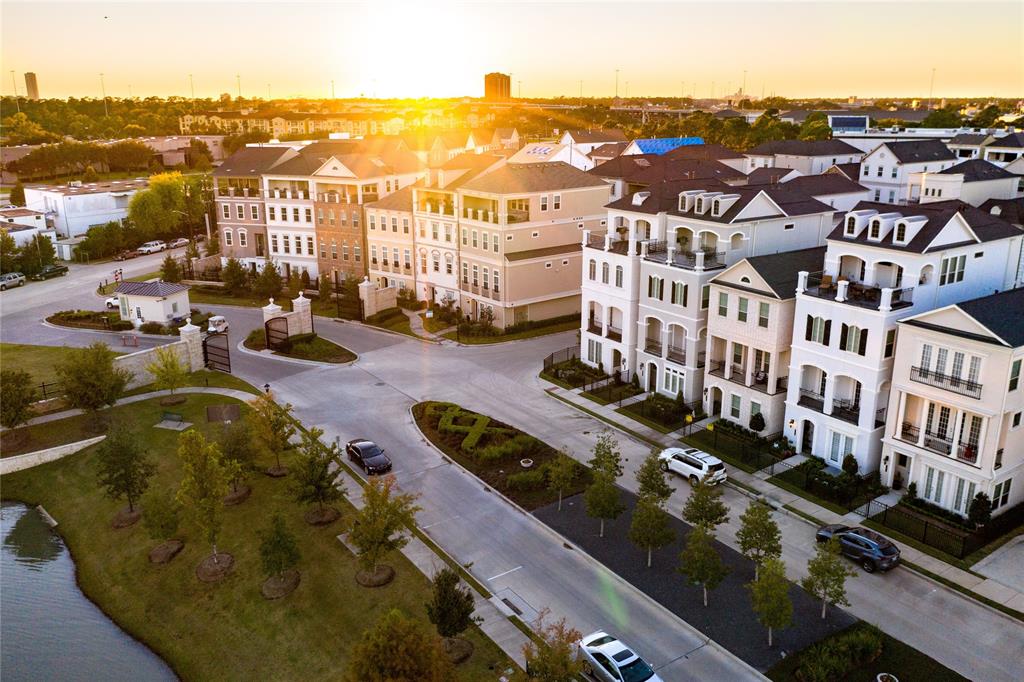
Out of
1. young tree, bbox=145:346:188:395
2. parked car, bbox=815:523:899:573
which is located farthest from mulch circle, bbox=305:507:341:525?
parked car, bbox=815:523:899:573

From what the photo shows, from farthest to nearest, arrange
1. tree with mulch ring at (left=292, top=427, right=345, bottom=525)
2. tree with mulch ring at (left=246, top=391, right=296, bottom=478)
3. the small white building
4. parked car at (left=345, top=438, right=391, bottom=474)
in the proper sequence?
1. the small white building
2. parked car at (left=345, top=438, right=391, bottom=474)
3. tree with mulch ring at (left=246, top=391, right=296, bottom=478)
4. tree with mulch ring at (left=292, top=427, right=345, bottom=525)

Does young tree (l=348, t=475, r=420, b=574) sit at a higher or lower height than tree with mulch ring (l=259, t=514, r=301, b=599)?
higher

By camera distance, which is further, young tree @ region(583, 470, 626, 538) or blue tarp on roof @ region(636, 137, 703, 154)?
blue tarp on roof @ region(636, 137, 703, 154)

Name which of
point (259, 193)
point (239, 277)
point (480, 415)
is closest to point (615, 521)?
point (480, 415)

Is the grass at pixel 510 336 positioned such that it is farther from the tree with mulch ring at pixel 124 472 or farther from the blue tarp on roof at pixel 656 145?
the blue tarp on roof at pixel 656 145

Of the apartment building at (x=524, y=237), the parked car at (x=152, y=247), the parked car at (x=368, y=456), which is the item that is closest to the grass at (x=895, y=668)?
the parked car at (x=368, y=456)

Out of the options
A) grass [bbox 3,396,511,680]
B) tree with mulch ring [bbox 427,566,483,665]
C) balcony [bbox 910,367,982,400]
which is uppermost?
balcony [bbox 910,367,982,400]

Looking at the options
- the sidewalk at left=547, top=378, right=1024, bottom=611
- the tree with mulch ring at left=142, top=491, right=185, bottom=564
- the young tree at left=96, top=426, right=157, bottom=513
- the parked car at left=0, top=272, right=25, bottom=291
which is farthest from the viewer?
the parked car at left=0, top=272, right=25, bottom=291

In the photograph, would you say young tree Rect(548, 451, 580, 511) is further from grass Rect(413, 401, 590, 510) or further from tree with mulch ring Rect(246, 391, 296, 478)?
tree with mulch ring Rect(246, 391, 296, 478)

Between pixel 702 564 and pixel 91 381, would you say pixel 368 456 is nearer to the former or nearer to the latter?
pixel 91 381
